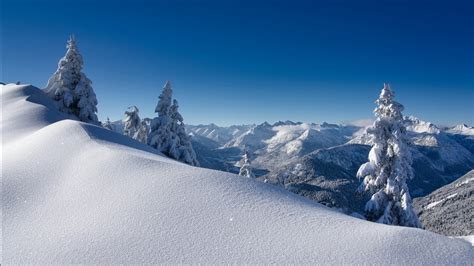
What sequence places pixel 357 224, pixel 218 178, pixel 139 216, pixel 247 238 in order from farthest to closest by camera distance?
pixel 218 178 < pixel 139 216 < pixel 357 224 < pixel 247 238

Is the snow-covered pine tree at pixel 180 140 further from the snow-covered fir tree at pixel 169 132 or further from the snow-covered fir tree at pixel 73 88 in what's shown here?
the snow-covered fir tree at pixel 73 88

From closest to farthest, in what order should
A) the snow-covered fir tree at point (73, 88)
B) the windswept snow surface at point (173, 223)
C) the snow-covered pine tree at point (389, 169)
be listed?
the windswept snow surface at point (173, 223) < the snow-covered pine tree at point (389, 169) < the snow-covered fir tree at point (73, 88)

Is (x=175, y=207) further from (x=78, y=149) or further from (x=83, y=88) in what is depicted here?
(x=83, y=88)

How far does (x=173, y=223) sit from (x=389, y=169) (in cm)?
1505

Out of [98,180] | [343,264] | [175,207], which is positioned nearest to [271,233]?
[343,264]

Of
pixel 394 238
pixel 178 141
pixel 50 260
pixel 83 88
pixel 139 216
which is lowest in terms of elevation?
pixel 50 260

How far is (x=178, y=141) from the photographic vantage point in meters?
26.6

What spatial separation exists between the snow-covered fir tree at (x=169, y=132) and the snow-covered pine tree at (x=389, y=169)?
1568 centimetres

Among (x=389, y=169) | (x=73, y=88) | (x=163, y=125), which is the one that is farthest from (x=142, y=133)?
(x=389, y=169)

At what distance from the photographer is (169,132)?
87.0 feet

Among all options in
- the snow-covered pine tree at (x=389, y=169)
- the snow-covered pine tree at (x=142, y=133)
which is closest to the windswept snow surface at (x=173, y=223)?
the snow-covered pine tree at (x=389, y=169)

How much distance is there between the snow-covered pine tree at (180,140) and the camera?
85.2 feet

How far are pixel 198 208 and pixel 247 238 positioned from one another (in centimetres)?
132

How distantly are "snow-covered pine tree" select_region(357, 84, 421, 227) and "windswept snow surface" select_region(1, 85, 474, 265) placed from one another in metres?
11.7
